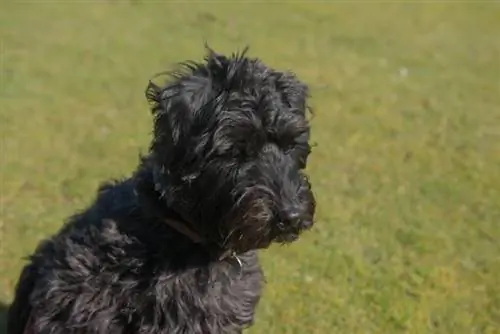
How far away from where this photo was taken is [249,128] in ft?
11.7

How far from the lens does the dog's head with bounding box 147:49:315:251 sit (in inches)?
140

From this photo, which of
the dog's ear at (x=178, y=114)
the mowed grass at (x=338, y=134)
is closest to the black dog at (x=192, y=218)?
the dog's ear at (x=178, y=114)

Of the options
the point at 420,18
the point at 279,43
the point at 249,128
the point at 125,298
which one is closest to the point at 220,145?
the point at 249,128

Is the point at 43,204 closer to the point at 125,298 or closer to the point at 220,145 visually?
the point at 125,298

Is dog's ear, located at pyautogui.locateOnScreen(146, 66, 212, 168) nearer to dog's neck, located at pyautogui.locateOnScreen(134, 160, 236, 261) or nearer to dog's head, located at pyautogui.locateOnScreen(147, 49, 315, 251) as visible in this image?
dog's head, located at pyautogui.locateOnScreen(147, 49, 315, 251)

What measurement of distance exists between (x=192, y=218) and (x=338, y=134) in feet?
14.0

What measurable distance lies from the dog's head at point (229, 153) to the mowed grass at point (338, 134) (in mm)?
Result: 1753

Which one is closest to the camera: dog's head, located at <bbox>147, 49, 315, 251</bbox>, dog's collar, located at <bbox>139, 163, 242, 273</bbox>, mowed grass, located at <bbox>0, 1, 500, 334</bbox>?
dog's head, located at <bbox>147, 49, 315, 251</bbox>

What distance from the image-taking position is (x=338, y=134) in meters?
7.75

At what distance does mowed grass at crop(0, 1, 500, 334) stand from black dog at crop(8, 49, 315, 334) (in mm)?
1406

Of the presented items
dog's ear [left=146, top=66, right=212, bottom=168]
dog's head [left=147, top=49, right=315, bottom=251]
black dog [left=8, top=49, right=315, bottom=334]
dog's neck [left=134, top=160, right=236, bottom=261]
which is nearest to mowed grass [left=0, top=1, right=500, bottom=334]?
black dog [left=8, top=49, right=315, bottom=334]

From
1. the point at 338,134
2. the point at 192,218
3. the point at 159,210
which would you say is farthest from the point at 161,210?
the point at 338,134

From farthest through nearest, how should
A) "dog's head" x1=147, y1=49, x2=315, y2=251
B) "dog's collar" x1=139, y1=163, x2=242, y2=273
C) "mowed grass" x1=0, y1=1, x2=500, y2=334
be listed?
"mowed grass" x1=0, y1=1, x2=500, y2=334 → "dog's collar" x1=139, y1=163, x2=242, y2=273 → "dog's head" x1=147, y1=49, x2=315, y2=251

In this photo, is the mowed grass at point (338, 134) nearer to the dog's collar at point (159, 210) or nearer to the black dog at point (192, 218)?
the black dog at point (192, 218)
